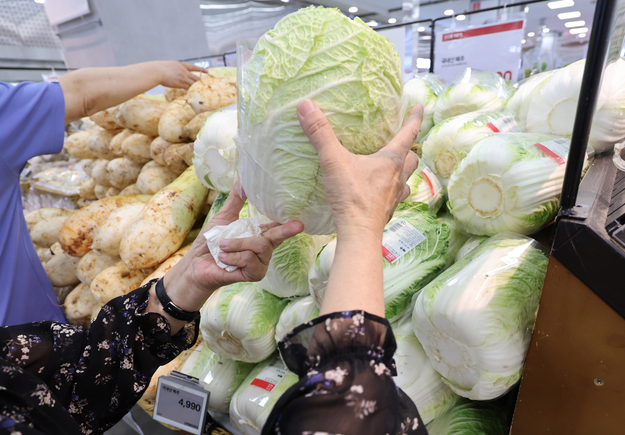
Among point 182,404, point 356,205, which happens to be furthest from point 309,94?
point 182,404

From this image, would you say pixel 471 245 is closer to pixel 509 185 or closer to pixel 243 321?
pixel 509 185

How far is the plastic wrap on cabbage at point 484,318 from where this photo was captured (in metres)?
0.91

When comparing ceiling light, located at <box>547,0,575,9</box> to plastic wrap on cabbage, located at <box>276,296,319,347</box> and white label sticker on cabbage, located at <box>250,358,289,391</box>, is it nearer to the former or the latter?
plastic wrap on cabbage, located at <box>276,296,319,347</box>

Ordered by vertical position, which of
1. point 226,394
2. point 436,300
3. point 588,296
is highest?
point 588,296

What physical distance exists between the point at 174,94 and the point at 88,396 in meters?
2.17

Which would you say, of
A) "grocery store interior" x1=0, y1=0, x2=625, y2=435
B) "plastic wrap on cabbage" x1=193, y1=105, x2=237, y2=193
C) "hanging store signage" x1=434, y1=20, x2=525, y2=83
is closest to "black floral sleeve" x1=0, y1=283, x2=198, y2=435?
"grocery store interior" x1=0, y1=0, x2=625, y2=435

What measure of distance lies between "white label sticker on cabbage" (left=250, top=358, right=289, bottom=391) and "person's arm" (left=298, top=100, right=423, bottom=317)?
94cm

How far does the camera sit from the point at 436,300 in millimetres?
976

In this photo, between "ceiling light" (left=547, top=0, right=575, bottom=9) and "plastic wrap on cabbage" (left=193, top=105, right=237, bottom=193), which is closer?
"plastic wrap on cabbage" (left=193, top=105, right=237, bottom=193)

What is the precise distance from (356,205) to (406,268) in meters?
0.58

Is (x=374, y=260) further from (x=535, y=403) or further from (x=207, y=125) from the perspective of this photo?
(x=207, y=125)

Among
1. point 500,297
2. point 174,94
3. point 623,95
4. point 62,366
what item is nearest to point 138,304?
point 62,366

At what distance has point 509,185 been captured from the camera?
1.09 m

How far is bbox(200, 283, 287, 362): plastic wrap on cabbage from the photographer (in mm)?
1393
